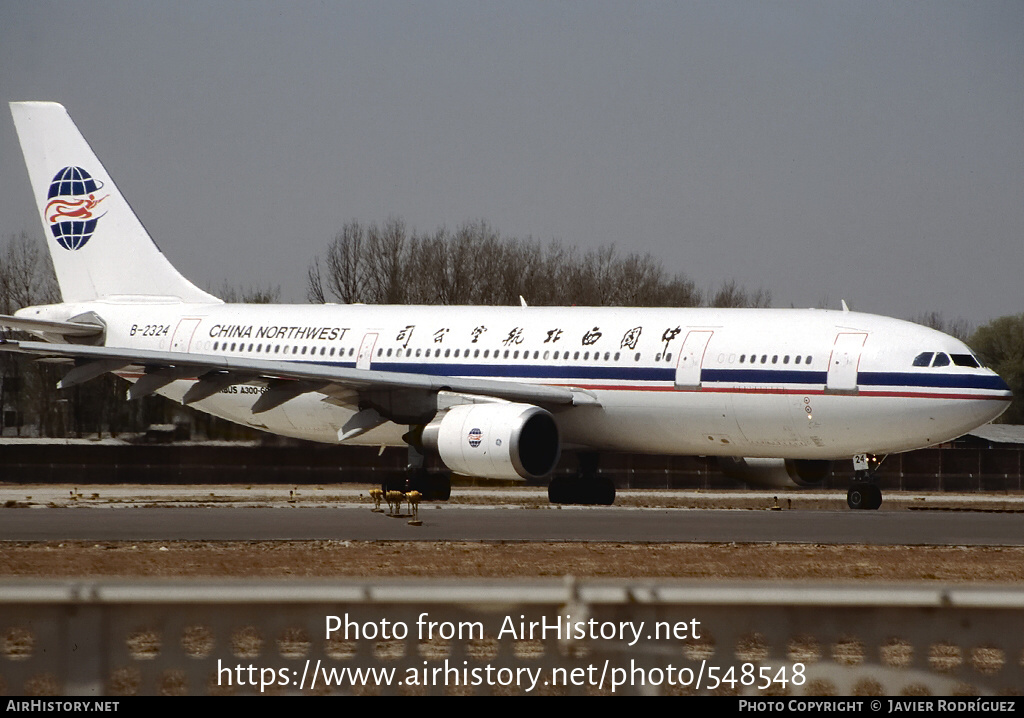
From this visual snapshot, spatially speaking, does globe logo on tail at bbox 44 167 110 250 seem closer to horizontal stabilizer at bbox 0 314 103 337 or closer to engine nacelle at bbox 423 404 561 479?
horizontal stabilizer at bbox 0 314 103 337

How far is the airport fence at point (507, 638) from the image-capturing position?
6.54 m

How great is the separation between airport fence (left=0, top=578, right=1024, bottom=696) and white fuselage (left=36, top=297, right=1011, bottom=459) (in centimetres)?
1797

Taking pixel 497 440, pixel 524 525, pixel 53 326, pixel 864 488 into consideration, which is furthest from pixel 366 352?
pixel 864 488

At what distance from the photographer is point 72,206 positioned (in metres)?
35.3

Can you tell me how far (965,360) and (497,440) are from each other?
785 cm

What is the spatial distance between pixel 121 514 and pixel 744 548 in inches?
434

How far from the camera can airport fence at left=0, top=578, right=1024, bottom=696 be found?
654 cm

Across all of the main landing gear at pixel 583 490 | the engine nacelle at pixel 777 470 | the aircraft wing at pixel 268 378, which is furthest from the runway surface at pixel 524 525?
the aircraft wing at pixel 268 378

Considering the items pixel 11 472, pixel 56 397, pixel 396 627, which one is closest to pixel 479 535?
pixel 396 627

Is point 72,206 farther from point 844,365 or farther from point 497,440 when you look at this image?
point 844,365

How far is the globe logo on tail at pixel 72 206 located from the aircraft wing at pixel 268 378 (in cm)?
843

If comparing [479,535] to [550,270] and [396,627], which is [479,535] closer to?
[396,627]

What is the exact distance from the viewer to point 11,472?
126 feet

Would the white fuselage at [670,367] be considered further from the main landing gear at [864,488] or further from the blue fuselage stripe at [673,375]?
the main landing gear at [864,488]
